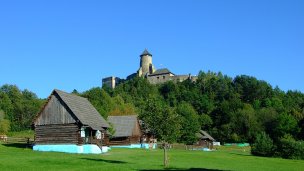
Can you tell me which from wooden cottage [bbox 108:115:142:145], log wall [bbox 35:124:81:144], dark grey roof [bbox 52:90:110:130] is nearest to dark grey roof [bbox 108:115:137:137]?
wooden cottage [bbox 108:115:142:145]

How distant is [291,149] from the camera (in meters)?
64.9

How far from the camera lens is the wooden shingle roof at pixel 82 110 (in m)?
53.0

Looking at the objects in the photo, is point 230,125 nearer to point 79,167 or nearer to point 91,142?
point 91,142

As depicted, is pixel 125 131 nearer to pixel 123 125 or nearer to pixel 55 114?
pixel 123 125

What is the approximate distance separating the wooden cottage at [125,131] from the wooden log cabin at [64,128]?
1778 cm

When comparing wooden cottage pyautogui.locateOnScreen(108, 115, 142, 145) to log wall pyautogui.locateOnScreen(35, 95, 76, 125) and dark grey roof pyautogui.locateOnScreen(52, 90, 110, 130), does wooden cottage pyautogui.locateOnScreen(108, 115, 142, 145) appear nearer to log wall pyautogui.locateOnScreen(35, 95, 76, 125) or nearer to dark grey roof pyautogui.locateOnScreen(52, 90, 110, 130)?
dark grey roof pyautogui.locateOnScreen(52, 90, 110, 130)

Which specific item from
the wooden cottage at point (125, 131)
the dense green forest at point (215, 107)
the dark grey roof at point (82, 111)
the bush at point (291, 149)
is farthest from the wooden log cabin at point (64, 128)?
the bush at point (291, 149)

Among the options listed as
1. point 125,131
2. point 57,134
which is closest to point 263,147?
point 125,131

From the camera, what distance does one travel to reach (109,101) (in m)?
105

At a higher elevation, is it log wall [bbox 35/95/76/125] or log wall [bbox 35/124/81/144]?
log wall [bbox 35/95/76/125]

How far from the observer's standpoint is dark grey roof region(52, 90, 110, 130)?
5306 cm

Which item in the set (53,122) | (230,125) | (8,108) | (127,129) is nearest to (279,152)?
(127,129)

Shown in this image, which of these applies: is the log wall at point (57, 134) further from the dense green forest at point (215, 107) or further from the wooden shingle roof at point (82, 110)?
the dense green forest at point (215, 107)

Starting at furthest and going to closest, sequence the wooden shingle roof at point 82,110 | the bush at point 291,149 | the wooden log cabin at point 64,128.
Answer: the bush at point 291,149, the wooden shingle roof at point 82,110, the wooden log cabin at point 64,128
